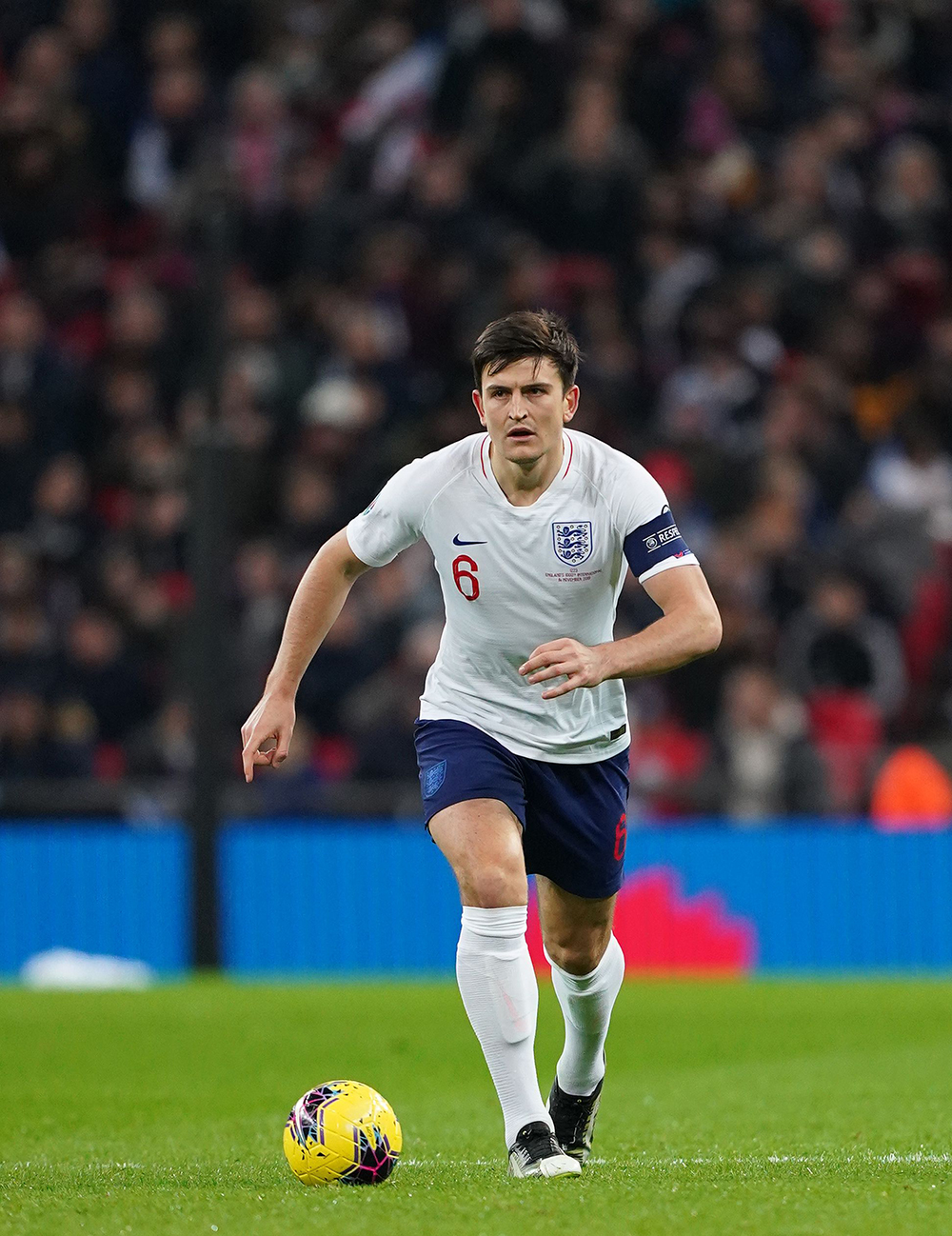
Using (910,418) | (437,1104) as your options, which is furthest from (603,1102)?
(910,418)

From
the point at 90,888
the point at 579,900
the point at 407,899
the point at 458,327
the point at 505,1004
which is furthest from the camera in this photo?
the point at 458,327

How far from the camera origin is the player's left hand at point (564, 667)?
5.10m

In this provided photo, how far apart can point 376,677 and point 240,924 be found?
1.93 metres

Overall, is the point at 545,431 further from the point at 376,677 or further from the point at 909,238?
the point at 909,238

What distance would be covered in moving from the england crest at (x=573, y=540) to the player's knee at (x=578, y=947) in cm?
110

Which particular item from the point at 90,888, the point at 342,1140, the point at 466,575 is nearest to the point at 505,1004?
the point at 342,1140

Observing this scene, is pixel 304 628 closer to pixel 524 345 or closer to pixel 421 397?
pixel 524 345

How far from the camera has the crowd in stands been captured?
14078 millimetres

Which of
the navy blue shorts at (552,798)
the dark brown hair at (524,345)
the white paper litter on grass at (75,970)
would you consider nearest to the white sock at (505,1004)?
the navy blue shorts at (552,798)

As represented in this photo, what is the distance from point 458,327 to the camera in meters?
16.4

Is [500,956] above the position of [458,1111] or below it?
above

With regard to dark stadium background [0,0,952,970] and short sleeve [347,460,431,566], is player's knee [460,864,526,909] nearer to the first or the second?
short sleeve [347,460,431,566]

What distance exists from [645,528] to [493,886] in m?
1.07

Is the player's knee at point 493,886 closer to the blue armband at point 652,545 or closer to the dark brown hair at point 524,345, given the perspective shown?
the blue armband at point 652,545
